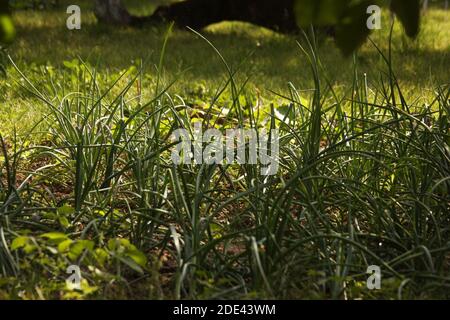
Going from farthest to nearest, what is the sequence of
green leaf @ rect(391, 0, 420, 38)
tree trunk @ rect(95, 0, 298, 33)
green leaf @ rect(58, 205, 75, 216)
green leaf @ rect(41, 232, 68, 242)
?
tree trunk @ rect(95, 0, 298, 33) < green leaf @ rect(58, 205, 75, 216) < green leaf @ rect(41, 232, 68, 242) < green leaf @ rect(391, 0, 420, 38)

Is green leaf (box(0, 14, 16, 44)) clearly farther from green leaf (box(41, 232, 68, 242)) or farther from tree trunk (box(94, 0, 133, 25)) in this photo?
tree trunk (box(94, 0, 133, 25))

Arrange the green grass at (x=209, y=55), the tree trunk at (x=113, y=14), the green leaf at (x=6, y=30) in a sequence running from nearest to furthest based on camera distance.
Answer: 1. the green leaf at (x=6, y=30)
2. the green grass at (x=209, y=55)
3. the tree trunk at (x=113, y=14)

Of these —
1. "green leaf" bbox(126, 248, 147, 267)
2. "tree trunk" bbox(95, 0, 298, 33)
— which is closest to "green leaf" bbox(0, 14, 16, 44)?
"green leaf" bbox(126, 248, 147, 267)

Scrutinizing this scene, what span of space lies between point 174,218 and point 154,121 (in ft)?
1.79

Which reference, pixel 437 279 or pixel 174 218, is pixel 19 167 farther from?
pixel 437 279

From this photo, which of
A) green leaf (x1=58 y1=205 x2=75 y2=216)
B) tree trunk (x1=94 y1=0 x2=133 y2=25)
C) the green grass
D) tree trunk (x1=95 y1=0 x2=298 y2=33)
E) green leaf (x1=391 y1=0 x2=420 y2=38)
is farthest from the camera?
tree trunk (x1=94 y1=0 x2=133 y2=25)

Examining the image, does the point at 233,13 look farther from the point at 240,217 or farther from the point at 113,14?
the point at 240,217

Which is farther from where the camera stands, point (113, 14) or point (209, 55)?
point (113, 14)

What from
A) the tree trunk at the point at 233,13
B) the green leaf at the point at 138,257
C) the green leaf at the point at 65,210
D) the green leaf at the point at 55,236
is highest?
the tree trunk at the point at 233,13

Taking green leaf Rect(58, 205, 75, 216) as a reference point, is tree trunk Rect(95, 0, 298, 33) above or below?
above

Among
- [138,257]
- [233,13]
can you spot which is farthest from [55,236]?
[233,13]

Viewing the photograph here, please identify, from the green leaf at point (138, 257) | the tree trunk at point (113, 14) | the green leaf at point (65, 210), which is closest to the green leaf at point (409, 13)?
the green leaf at point (138, 257)

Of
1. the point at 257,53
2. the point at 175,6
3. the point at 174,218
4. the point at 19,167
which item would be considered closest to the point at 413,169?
the point at 174,218

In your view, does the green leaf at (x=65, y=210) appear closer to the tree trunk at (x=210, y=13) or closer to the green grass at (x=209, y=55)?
the green grass at (x=209, y=55)
